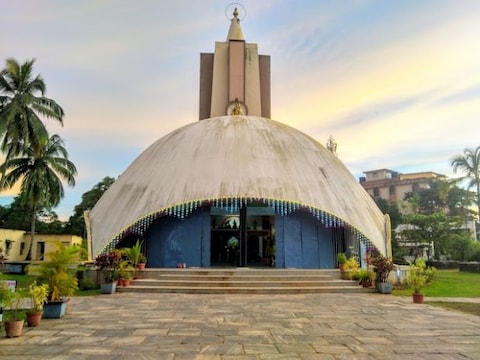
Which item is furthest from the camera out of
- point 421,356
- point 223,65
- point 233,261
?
point 223,65

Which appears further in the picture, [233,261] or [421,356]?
[233,261]

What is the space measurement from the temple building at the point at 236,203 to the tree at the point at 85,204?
810 inches

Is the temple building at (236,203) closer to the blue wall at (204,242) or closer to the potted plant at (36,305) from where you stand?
the blue wall at (204,242)

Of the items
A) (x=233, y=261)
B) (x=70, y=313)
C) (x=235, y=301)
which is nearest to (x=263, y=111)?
(x=233, y=261)

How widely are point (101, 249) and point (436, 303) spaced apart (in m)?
10.8

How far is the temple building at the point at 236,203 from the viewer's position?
46.7 feet

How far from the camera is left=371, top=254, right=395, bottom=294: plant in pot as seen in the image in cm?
1156

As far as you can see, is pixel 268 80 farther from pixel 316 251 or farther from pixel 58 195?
pixel 58 195

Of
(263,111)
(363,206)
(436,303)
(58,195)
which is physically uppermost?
(263,111)

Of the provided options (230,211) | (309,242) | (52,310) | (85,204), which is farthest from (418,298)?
(85,204)

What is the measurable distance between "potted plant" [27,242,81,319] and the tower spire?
800 inches

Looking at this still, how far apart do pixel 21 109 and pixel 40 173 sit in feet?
14.3

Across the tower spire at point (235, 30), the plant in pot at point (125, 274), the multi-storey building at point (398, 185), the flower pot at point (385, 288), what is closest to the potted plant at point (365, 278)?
the flower pot at point (385, 288)

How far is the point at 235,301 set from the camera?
31.9ft
